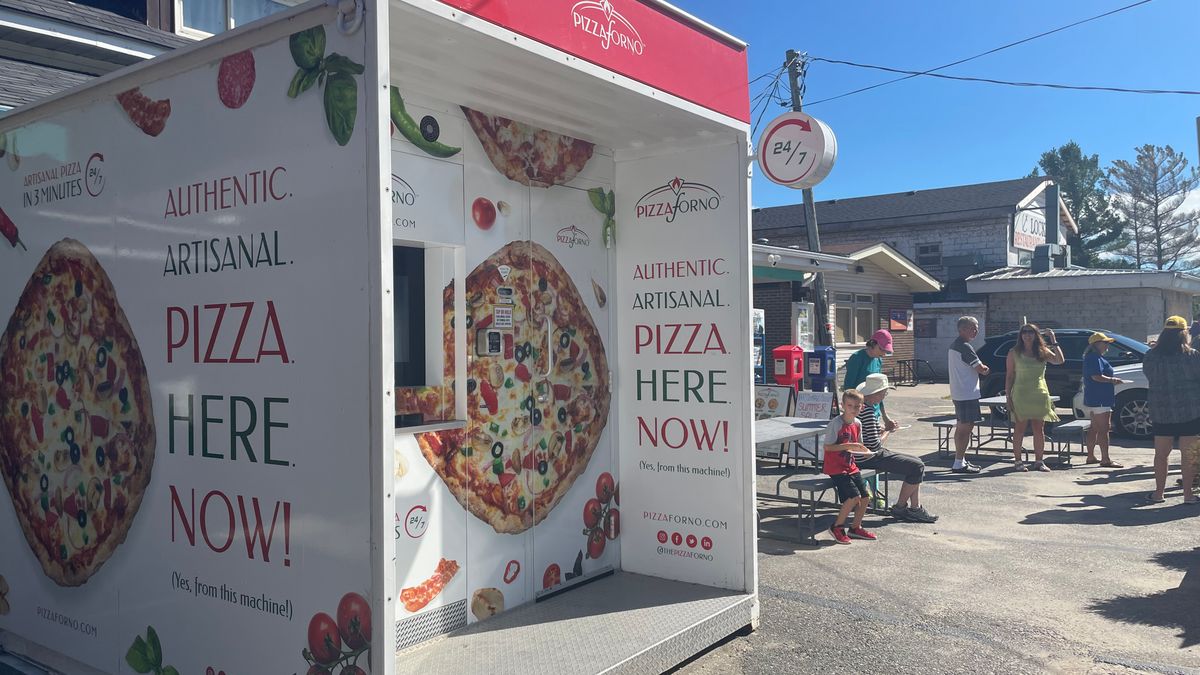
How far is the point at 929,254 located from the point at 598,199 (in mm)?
29697

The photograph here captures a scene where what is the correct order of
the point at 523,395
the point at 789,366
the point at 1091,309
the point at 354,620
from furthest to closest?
the point at 1091,309 → the point at 789,366 → the point at 523,395 → the point at 354,620

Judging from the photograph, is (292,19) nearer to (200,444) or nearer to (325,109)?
(325,109)

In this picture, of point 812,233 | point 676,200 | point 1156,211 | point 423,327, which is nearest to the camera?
point 423,327

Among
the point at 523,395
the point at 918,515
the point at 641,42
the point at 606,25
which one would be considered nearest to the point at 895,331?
the point at 918,515

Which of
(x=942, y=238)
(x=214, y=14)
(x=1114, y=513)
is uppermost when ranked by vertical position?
(x=942, y=238)

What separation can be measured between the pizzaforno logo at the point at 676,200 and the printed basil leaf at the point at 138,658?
11.8 feet

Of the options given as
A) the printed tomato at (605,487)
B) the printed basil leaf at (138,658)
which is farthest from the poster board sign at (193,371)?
the printed tomato at (605,487)

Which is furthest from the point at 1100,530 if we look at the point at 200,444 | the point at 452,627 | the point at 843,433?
the point at 200,444

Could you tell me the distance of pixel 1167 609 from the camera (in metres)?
5.45

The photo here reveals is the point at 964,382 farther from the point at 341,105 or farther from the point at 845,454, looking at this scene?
the point at 341,105

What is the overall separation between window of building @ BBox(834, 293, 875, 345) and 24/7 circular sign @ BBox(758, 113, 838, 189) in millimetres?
17498

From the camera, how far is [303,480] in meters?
3.07

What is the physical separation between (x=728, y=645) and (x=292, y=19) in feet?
12.5

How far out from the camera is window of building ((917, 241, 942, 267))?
107ft
